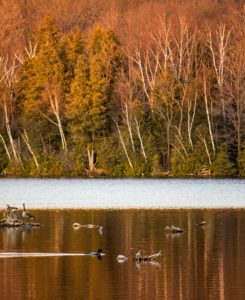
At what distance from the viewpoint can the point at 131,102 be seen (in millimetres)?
74000

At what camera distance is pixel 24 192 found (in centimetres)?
5578

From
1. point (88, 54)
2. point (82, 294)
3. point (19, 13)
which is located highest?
point (19, 13)

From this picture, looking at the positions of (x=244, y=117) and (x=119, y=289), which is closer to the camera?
(x=119, y=289)

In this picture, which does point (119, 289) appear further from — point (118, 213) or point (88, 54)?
point (88, 54)

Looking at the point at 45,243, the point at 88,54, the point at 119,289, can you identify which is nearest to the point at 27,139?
the point at 88,54

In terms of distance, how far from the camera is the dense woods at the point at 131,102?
7312cm

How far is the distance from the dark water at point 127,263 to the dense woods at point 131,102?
34715 mm

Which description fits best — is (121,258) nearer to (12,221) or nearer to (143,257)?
(143,257)

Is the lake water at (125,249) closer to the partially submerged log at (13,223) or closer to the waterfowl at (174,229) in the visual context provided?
the waterfowl at (174,229)

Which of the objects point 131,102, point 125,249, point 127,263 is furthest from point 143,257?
point 131,102

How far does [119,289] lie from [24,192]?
33.1 metres

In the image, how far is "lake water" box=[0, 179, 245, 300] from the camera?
23031 mm

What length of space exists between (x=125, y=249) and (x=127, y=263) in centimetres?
281

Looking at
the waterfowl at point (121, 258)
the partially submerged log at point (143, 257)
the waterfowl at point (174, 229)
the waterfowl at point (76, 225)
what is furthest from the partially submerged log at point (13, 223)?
the partially submerged log at point (143, 257)
